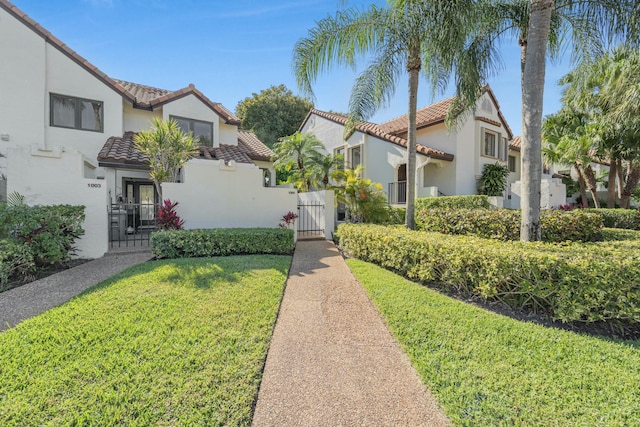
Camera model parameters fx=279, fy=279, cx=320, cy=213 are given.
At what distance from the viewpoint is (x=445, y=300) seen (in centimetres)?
510

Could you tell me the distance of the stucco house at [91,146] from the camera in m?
8.10

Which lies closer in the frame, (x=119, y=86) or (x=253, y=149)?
(x=119, y=86)

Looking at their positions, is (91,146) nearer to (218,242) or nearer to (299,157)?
(218,242)

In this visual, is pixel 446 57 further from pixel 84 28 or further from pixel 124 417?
pixel 84 28

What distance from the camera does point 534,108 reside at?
5.93m

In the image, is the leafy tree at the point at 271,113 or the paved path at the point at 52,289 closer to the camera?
the paved path at the point at 52,289

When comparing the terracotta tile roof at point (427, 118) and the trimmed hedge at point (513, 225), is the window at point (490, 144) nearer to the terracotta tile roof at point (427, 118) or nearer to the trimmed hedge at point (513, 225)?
the terracotta tile roof at point (427, 118)

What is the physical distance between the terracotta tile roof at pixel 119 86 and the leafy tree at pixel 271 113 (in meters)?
14.3

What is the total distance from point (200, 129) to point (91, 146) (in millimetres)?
4829

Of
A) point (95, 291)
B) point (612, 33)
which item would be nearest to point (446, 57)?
point (612, 33)

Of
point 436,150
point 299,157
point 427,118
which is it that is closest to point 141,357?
point 299,157

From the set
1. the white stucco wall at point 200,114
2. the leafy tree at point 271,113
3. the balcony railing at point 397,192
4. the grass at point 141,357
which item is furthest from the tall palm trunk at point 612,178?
the leafy tree at point 271,113

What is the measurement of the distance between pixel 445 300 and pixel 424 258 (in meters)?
1.15

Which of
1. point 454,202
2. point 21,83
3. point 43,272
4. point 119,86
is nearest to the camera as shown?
point 43,272
